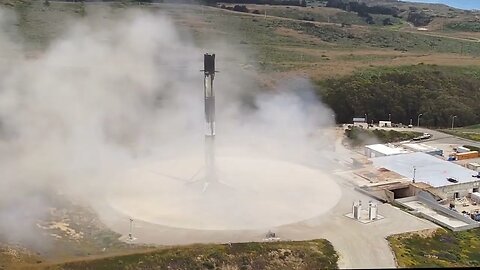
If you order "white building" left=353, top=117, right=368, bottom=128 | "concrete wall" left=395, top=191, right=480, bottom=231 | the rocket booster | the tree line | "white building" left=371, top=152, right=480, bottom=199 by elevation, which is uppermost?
the rocket booster

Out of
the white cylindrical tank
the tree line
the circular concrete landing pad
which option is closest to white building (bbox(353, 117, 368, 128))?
the tree line

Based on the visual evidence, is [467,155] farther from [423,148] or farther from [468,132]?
[468,132]

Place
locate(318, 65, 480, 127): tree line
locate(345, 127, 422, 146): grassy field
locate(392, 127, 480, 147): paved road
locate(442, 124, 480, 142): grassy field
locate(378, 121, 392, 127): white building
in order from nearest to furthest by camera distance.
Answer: locate(392, 127, 480, 147): paved road, locate(345, 127, 422, 146): grassy field, locate(442, 124, 480, 142): grassy field, locate(378, 121, 392, 127): white building, locate(318, 65, 480, 127): tree line

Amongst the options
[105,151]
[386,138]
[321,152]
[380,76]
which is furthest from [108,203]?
[380,76]

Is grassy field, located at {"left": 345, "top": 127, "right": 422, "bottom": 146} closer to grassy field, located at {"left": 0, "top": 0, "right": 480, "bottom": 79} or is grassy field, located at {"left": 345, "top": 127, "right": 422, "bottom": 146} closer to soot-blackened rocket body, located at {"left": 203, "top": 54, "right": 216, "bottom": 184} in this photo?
grassy field, located at {"left": 0, "top": 0, "right": 480, "bottom": 79}

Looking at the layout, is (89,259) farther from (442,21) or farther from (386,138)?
(442,21)

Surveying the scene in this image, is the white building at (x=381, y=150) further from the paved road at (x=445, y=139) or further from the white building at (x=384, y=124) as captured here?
the white building at (x=384, y=124)

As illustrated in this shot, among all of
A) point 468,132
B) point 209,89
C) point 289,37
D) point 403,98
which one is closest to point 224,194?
point 209,89
